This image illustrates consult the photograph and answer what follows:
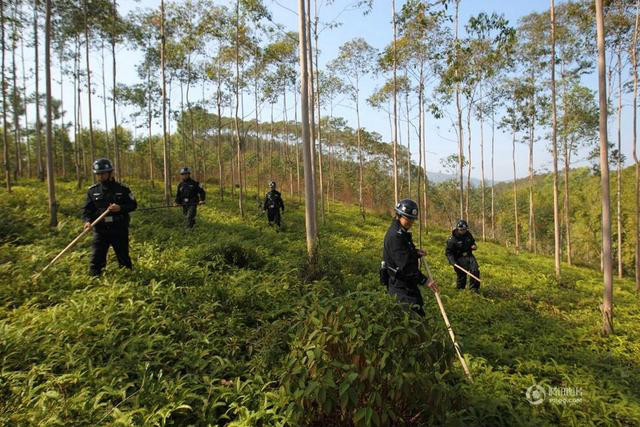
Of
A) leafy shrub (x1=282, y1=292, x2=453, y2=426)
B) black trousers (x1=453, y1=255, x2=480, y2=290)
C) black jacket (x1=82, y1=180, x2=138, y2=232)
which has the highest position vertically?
black jacket (x1=82, y1=180, x2=138, y2=232)

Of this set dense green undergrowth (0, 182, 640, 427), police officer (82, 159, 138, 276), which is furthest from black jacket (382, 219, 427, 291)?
police officer (82, 159, 138, 276)

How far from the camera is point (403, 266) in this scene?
4.13 m

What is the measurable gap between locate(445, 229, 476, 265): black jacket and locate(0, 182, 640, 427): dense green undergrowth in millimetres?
990

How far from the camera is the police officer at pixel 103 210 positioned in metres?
5.18

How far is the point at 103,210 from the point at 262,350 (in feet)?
12.4

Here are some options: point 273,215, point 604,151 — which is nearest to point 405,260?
point 604,151

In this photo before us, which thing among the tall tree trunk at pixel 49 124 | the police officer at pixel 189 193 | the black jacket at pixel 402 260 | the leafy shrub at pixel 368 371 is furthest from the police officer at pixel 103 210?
the police officer at pixel 189 193

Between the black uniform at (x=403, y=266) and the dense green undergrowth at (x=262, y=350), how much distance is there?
1.75 ft

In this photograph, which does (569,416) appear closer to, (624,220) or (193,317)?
(193,317)

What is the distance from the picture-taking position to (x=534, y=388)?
3.80 meters

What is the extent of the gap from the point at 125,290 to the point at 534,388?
18.0 ft

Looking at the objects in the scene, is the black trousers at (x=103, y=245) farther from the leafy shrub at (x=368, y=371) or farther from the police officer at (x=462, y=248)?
the police officer at (x=462, y=248)

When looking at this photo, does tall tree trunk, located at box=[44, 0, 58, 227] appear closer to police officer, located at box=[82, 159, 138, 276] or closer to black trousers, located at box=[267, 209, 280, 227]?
police officer, located at box=[82, 159, 138, 276]

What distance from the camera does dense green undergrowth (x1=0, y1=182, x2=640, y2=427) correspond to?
2.44m
